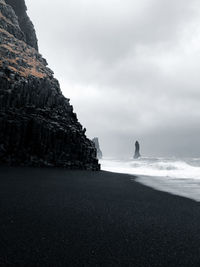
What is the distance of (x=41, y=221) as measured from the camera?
7.11 m

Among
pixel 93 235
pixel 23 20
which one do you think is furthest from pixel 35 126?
pixel 23 20

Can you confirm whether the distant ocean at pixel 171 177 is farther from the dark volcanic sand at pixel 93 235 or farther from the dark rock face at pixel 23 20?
the dark rock face at pixel 23 20

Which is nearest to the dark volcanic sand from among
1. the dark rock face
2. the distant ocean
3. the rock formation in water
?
the distant ocean

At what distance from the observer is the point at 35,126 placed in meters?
34.6

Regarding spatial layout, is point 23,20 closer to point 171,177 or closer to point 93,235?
point 171,177

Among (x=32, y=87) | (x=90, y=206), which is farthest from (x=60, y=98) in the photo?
(x=90, y=206)

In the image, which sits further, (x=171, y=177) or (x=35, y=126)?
(x=35, y=126)

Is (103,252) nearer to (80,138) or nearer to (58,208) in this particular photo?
(58,208)

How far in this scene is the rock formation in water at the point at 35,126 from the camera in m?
32.6

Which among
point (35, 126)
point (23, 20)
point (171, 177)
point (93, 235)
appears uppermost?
point (23, 20)

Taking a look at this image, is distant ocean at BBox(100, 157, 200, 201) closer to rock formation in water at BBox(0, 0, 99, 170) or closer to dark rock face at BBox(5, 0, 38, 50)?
rock formation in water at BBox(0, 0, 99, 170)

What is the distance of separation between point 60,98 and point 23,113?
424 inches

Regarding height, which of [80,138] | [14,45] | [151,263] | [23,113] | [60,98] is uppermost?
[14,45]

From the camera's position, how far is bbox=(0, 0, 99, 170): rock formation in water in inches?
1284
